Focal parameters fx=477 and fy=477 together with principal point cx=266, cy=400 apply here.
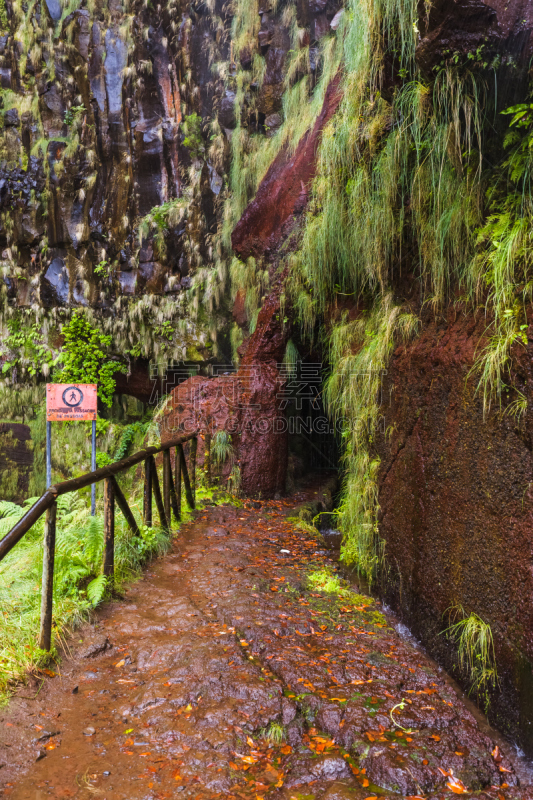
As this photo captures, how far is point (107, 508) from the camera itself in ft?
12.2

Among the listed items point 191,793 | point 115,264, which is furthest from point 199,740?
point 115,264

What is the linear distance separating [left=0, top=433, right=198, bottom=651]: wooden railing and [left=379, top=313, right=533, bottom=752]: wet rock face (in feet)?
7.29

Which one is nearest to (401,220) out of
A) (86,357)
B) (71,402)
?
(71,402)

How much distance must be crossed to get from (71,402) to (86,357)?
708 cm

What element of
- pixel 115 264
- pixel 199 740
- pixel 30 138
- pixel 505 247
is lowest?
pixel 199 740

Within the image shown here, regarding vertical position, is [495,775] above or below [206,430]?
below

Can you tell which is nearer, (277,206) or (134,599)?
(134,599)

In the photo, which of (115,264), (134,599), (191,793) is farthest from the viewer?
(115,264)

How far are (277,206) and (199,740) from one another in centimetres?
740

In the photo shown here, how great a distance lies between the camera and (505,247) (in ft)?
8.26

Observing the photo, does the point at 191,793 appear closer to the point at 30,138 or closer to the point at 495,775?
the point at 495,775

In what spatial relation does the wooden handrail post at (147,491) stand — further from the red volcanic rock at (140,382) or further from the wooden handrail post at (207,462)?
the red volcanic rock at (140,382)

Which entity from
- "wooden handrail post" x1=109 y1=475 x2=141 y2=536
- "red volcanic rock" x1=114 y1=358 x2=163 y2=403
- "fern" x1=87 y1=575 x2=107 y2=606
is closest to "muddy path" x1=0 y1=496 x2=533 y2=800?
"fern" x1=87 y1=575 x2=107 y2=606

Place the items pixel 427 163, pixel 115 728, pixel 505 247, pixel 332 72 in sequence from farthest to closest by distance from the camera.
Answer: pixel 332 72
pixel 427 163
pixel 505 247
pixel 115 728
